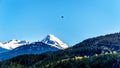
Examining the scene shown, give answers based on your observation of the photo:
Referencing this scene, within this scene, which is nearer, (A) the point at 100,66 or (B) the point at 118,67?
(B) the point at 118,67

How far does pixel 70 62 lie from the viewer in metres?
178

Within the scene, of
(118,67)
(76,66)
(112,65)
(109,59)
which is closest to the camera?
(118,67)

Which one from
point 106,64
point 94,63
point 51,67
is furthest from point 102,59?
point 51,67

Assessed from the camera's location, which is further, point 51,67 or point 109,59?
point 51,67

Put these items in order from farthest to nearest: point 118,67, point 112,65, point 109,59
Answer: point 109,59 < point 112,65 < point 118,67

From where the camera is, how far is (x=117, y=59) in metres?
142

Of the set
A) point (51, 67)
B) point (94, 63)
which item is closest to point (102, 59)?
point (94, 63)

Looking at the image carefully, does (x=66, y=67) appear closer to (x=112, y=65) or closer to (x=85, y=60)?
(x=85, y=60)

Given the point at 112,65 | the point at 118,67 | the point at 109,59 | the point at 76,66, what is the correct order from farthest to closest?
the point at 76,66 → the point at 109,59 → the point at 112,65 → the point at 118,67

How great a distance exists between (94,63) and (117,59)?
51.2 feet

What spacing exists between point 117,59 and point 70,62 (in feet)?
127

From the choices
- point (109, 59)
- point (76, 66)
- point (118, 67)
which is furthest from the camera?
point (76, 66)

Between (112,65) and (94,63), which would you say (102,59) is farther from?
(112,65)

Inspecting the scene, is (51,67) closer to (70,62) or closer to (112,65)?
(70,62)
